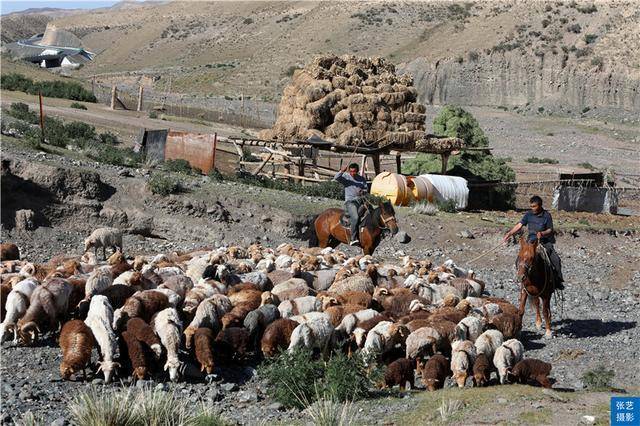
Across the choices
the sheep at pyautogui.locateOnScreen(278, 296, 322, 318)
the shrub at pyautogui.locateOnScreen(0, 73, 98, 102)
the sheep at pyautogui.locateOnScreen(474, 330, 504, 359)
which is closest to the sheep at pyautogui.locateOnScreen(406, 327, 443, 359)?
the sheep at pyautogui.locateOnScreen(474, 330, 504, 359)

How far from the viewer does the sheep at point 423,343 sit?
12.7 meters

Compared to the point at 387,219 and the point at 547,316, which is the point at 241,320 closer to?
the point at 547,316

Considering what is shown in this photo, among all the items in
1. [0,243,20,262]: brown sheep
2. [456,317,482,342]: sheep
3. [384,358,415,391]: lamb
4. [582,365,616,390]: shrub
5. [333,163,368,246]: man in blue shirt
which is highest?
[333,163,368,246]: man in blue shirt

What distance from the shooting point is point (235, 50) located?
106m

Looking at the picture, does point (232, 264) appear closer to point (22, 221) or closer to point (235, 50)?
point (22, 221)

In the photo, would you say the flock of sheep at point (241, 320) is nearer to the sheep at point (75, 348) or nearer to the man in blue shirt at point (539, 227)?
the sheep at point (75, 348)

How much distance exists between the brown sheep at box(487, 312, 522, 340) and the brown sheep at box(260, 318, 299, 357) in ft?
9.83

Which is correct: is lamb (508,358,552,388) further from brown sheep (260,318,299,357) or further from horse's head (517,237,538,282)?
horse's head (517,237,538,282)

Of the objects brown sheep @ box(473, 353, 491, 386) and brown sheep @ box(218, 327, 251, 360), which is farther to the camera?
brown sheep @ box(218, 327, 251, 360)

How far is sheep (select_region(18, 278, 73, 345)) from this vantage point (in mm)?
12789

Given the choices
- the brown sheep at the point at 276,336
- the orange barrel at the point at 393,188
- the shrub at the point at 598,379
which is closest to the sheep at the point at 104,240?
the brown sheep at the point at 276,336

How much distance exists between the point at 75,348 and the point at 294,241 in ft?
39.7

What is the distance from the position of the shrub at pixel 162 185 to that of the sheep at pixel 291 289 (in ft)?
28.8

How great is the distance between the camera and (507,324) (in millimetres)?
14484
